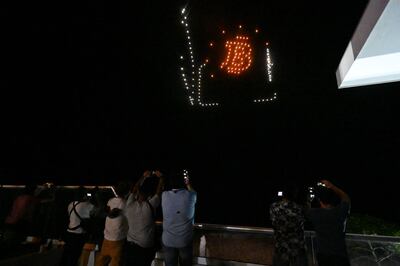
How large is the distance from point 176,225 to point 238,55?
2581mm

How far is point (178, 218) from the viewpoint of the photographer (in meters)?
3.28

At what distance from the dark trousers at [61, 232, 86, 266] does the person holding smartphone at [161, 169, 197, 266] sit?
1605mm

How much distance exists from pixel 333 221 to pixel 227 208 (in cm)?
1407

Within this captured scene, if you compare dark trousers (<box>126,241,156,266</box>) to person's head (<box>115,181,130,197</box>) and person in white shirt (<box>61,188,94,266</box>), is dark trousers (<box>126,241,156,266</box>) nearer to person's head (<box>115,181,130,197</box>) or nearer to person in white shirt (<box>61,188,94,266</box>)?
person's head (<box>115,181,130,197</box>)

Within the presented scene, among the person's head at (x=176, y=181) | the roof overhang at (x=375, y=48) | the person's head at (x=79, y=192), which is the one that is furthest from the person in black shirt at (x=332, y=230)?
the person's head at (x=79, y=192)

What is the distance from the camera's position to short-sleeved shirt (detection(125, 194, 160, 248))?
3.31 metres

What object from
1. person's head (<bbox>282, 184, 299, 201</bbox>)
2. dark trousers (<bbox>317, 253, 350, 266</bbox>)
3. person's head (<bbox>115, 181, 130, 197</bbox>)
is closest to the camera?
dark trousers (<bbox>317, 253, 350, 266</bbox>)

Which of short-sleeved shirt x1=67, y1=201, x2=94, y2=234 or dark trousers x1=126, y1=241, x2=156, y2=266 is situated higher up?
short-sleeved shirt x1=67, y1=201, x2=94, y2=234

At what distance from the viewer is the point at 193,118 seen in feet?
36.6

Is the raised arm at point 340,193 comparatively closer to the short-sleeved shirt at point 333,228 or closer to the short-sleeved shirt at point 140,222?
the short-sleeved shirt at point 333,228

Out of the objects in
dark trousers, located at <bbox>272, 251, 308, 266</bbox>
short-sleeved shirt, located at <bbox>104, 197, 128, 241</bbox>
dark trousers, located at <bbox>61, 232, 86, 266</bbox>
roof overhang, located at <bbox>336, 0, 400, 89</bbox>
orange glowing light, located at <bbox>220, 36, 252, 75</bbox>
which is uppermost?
orange glowing light, located at <bbox>220, 36, 252, 75</bbox>

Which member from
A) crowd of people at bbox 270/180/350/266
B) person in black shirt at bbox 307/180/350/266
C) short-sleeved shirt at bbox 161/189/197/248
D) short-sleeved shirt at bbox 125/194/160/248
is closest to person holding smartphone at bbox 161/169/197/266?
short-sleeved shirt at bbox 161/189/197/248

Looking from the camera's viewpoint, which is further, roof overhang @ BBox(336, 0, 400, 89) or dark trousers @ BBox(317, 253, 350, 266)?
dark trousers @ BBox(317, 253, 350, 266)

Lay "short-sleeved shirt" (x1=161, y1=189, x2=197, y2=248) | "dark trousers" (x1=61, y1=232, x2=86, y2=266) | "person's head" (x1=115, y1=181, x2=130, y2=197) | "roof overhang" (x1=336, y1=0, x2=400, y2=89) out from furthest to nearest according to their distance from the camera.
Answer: "dark trousers" (x1=61, y1=232, x2=86, y2=266) < "person's head" (x1=115, y1=181, x2=130, y2=197) < "short-sleeved shirt" (x1=161, y1=189, x2=197, y2=248) < "roof overhang" (x1=336, y1=0, x2=400, y2=89)
